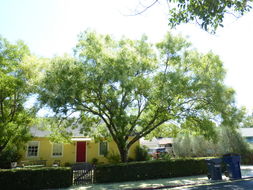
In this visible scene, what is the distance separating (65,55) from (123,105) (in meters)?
4.97

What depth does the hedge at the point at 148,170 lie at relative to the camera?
11328 mm

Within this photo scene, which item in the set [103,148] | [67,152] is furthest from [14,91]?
[103,148]

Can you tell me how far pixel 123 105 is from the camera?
483 inches

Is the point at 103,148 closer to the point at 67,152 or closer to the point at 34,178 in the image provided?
the point at 67,152

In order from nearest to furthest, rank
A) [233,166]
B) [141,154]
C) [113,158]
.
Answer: [233,166] → [113,158] → [141,154]

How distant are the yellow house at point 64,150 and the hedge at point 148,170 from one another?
7221 mm

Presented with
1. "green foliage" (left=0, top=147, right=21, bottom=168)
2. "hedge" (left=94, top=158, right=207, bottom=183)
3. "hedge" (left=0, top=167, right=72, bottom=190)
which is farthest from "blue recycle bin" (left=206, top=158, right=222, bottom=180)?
"green foliage" (left=0, top=147, right=21, bottom=168)

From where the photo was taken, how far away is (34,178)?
388 inches

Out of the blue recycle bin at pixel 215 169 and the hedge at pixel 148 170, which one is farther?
the hedge at pixel 148 170

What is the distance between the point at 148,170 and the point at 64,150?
10802 mm

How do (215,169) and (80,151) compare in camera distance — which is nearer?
(215,169)

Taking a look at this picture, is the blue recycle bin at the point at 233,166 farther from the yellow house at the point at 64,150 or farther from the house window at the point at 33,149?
the house window at the point at 33,149

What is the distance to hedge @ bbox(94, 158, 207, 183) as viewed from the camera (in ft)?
37.2

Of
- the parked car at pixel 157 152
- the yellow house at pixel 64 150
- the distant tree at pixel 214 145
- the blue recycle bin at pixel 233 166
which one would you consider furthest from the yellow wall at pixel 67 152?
the blue recycle bin at pixel 233 166
